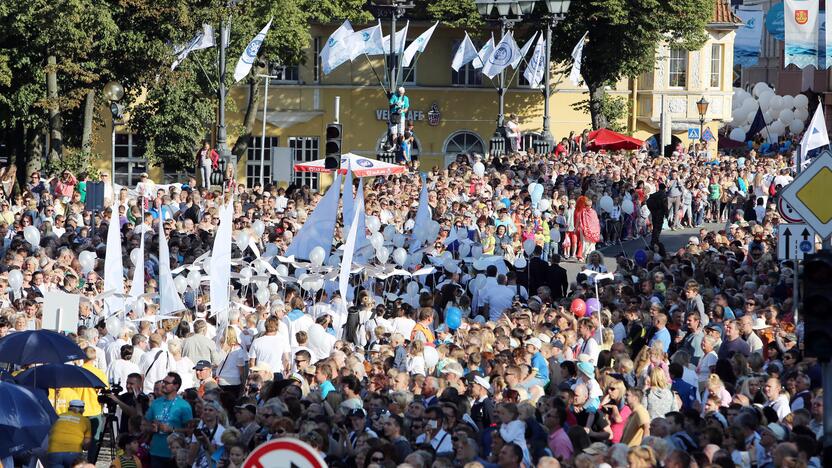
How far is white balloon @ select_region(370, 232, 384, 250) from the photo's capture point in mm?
24641

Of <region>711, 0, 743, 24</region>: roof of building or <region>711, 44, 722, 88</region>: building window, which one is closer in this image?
<region>711, 0, 743, 24</region>: roof of building

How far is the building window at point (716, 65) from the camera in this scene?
64312mm

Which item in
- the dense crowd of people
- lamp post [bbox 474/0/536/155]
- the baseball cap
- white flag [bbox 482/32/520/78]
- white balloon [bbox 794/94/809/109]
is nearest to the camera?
the dense crowd of people

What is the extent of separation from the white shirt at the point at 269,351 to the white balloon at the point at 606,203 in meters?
16.1

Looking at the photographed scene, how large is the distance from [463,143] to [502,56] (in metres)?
16.2

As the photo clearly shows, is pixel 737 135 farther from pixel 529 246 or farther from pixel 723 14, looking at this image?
pixel 529 246

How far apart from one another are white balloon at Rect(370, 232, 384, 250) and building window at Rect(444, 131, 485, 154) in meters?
35.1

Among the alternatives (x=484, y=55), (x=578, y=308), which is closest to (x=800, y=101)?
(x=484, y=55)

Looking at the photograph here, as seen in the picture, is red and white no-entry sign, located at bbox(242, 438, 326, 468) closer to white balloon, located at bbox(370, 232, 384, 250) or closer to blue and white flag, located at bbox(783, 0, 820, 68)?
white balloon, located at bbox(370, 232, 384, 250)

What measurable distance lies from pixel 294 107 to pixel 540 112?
8611 mm

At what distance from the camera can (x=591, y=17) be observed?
5512 cm

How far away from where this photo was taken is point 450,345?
17.7 m

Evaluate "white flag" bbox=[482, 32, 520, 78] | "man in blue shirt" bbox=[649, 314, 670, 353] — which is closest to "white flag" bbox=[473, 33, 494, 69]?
"white flag" bbox=[482, 32, 520, 78]

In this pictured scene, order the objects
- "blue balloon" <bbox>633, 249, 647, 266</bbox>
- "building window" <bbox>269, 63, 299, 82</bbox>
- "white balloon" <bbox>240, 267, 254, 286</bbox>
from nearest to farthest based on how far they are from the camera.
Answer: "white balloon" <bbox>240, 267, 254, 286</bbox>
"blue balloon" <bbox>633, 249, 647, 266</bbox>
"building window" <bbox>269, 63, 299, 82</bbox>
